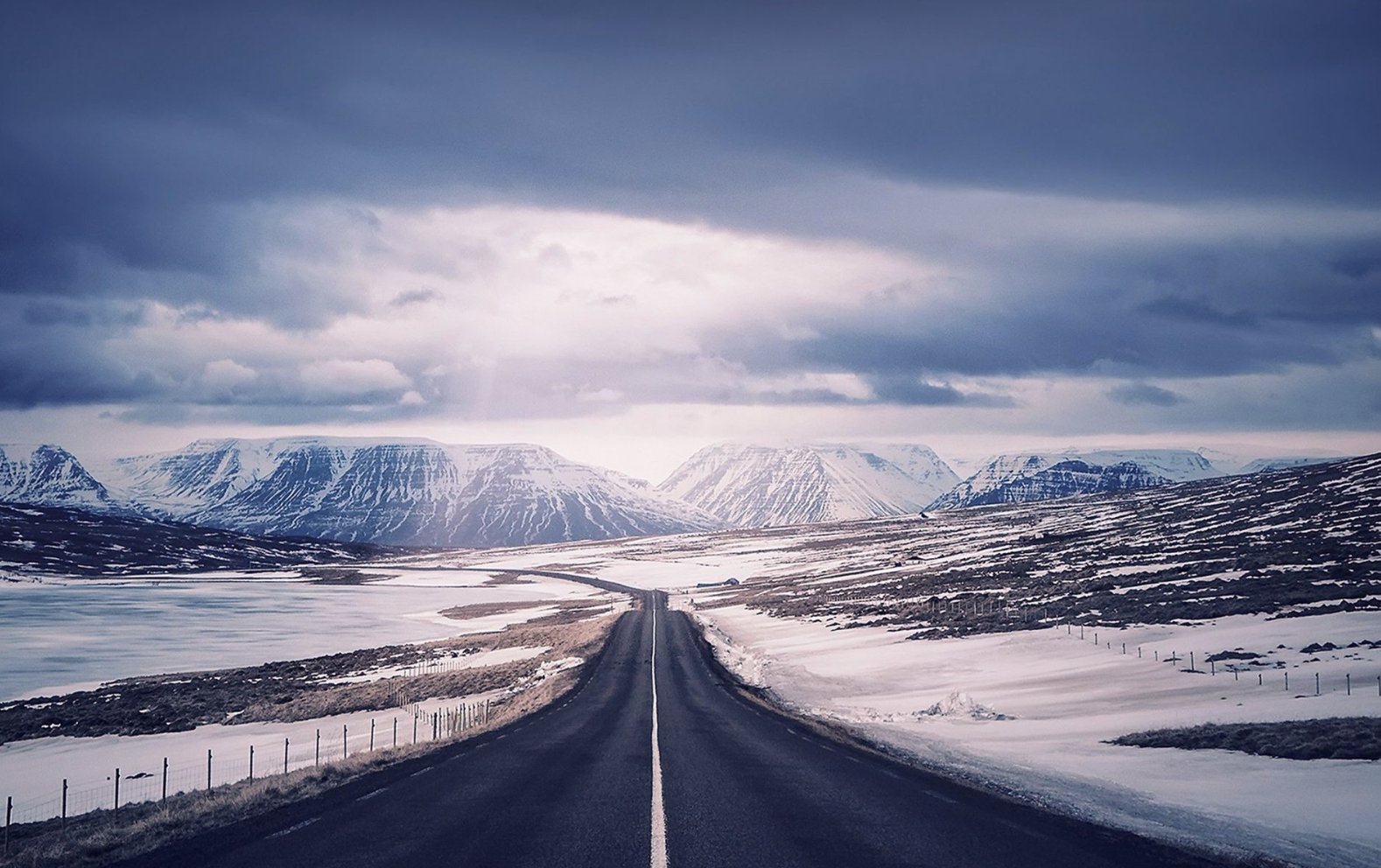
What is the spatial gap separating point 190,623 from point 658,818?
98.8 m

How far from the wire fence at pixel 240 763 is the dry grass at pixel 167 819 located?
2313 mm

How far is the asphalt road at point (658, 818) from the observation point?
11680mm

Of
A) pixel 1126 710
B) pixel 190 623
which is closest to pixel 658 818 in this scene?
pixel 1126 710

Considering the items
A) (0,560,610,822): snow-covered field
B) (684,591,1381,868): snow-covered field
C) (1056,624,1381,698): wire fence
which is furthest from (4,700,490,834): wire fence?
(1056,624,1381,698): wire fence

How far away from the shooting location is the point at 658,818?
13789mm

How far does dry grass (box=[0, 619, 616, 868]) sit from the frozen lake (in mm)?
44978

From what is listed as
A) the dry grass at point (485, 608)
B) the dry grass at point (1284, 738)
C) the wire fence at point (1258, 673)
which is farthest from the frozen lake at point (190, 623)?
the wire fence at point (1258, 673)

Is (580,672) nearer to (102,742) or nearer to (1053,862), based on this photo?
(102,742)

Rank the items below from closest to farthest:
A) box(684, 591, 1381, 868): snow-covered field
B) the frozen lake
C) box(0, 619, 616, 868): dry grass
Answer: box(0, 619, 616, 868): dry grass, box(684, 591, 1381, 868): snow-covered field, the frozen lake

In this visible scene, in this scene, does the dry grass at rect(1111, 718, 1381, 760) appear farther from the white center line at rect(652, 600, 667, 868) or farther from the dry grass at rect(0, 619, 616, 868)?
the dry grass at rect(0, 619, 616, 868)

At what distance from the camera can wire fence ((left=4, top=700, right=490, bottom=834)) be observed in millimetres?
26891

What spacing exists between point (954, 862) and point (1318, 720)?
17.3m

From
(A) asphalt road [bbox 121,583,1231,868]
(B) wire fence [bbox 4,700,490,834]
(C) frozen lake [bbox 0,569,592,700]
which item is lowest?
(C) frozen lake [bbox 0,569,592,700]

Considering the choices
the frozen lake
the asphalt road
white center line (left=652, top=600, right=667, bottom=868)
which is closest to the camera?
white center line (left=652, top=600, right=667, bottom=868)
